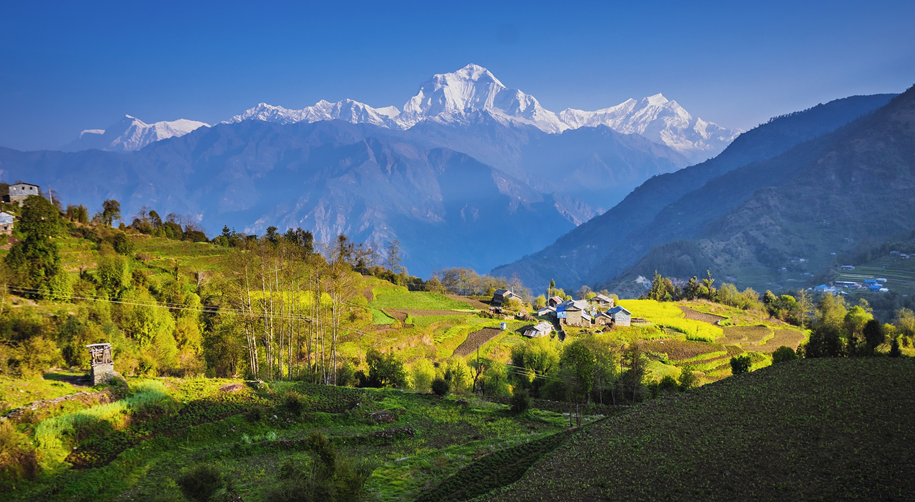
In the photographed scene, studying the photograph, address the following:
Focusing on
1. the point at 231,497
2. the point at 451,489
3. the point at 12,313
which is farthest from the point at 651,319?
the point at 12,313

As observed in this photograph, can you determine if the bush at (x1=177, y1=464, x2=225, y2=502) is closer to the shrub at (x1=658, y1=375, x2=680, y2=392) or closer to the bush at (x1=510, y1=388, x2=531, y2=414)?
the bush at (x1=510, y1=388, x2=531, y2=414)

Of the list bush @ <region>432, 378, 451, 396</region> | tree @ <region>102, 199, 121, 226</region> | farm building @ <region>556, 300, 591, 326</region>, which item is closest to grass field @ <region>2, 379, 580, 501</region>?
Answer: bush @ <region>432, 378, 451, 396</region>

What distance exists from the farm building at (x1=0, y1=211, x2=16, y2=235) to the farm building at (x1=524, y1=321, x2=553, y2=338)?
69176 millimetres

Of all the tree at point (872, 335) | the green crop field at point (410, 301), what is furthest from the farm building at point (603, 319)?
the tree at point (872, 335)

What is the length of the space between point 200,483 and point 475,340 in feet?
171

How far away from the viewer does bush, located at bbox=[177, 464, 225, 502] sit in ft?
41.3

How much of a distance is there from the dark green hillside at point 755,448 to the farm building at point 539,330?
47395mm

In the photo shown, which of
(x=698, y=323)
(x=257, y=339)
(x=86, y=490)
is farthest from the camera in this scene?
(x=698, y=323)

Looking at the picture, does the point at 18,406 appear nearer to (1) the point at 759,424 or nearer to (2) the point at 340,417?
(2) the point at 340,417

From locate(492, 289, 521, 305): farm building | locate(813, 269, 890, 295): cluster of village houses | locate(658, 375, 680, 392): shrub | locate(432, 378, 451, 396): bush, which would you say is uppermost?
locate(813, 269, 890, 295): cluster of village houses

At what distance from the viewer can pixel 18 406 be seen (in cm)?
1770

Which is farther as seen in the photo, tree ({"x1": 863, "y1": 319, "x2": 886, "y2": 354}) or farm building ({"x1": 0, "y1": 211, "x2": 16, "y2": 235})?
farm building ({"x1": 0, "y1": 211, "x2": 16, "y2": 235})

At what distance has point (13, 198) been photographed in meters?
64.6

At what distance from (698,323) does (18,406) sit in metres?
93.1
